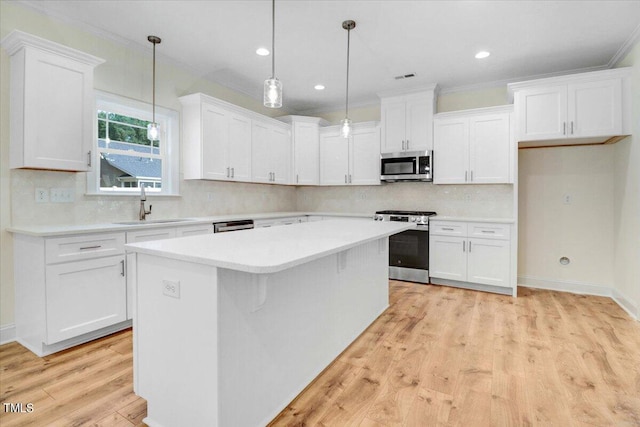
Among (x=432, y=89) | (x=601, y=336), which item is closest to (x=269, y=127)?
(x=432, y=89)

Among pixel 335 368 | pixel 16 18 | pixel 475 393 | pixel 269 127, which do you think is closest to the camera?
pixel 475 393

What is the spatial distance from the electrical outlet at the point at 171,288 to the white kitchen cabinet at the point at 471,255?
140 inches

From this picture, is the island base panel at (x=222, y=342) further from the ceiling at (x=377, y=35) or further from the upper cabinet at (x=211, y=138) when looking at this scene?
the upper cabinet at (x=211, y=138)

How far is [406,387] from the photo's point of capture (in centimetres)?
200

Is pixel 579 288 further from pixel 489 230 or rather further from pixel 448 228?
pixel 448 228

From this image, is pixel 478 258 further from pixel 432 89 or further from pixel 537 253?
pixel 432 89

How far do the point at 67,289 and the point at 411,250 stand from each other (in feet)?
12.2

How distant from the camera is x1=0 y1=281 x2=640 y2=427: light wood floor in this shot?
173 cm

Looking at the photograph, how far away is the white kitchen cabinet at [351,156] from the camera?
16.5ft

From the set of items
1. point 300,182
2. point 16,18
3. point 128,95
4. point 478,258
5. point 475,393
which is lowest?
point 475,393

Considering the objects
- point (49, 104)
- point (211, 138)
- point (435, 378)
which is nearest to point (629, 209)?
point (435, 378)

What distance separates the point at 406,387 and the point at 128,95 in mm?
3633

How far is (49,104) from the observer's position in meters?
2.54

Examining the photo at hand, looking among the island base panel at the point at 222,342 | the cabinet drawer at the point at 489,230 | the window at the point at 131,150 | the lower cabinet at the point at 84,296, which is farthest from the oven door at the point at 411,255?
the lower cabinet at the point at 84,296
